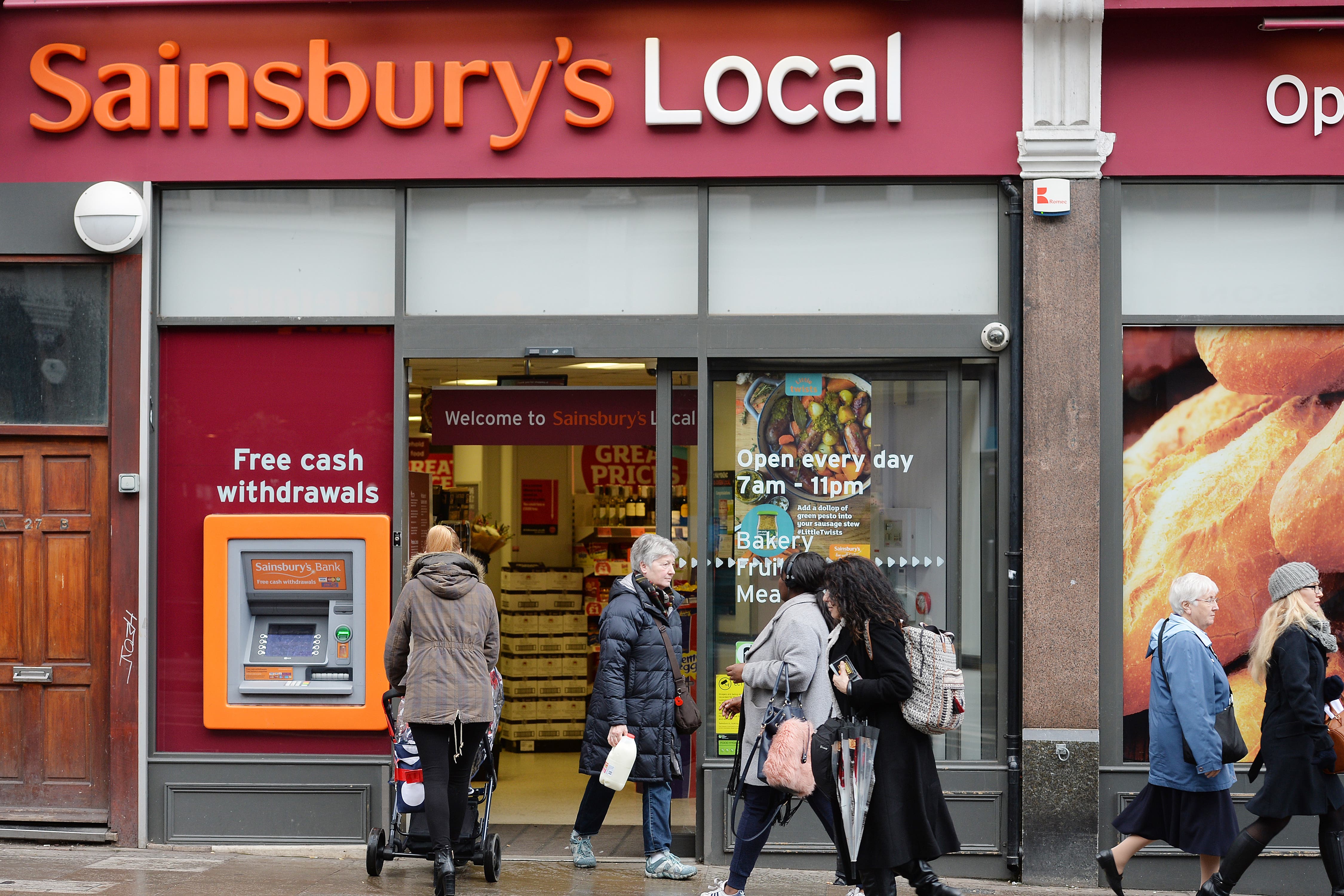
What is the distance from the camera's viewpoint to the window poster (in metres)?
7.31

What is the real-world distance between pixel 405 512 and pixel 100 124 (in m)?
2.88

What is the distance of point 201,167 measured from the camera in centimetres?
727

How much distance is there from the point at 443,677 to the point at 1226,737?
12.0 ft

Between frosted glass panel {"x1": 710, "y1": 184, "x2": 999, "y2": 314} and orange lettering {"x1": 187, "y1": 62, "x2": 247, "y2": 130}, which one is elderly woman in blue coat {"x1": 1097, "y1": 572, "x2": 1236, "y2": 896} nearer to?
frosted glass panel {"x1": 710, "y1": 184, "x2": 999, "y2": 314}

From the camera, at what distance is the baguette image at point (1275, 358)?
706cm

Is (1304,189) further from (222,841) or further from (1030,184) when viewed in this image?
(222,841)

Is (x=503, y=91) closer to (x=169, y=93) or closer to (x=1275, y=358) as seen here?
(x=169, y=93)

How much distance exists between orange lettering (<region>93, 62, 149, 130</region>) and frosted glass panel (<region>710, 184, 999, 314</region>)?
132 inches

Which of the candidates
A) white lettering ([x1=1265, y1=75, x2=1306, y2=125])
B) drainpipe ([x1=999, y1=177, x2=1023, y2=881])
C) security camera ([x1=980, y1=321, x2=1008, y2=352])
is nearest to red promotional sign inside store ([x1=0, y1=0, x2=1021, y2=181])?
drainpipe ([x1=999, y1=177, x2=1023, y2=881])

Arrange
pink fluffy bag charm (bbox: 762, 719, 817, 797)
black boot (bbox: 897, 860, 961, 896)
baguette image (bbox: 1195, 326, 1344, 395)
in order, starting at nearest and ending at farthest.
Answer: pink fluffy bag charm (bbox: 762, 719, 817, 797) < black boot (bbox: 897, 860, 961, 896) < baguette image (bbox: 1195, 326, 1344, 395)

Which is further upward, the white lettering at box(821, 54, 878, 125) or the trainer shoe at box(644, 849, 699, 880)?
the white lettering at box(821, 54, 878, 125)

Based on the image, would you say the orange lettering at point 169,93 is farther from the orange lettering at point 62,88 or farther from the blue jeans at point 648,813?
the blue jeans at point 648,813

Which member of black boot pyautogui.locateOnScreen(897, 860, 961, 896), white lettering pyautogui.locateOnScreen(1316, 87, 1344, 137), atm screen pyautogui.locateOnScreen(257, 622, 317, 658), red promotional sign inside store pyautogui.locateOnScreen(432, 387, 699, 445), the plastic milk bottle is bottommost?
black boot pyautogui.locateOnScreen(897, 860, 961, 896)

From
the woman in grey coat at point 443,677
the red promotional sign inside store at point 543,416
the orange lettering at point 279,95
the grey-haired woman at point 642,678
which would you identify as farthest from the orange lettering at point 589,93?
the woman in grey coat at point 443,677
